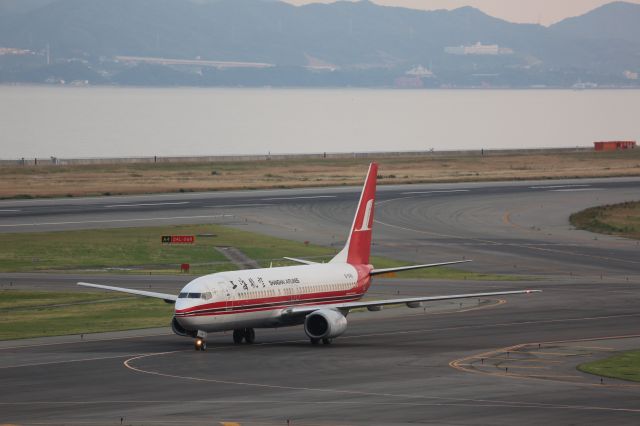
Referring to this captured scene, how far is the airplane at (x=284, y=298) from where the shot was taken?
5862 centimetres

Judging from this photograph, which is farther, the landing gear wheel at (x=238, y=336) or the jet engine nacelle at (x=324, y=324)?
the landing gear wheel at (x=238, y=336)

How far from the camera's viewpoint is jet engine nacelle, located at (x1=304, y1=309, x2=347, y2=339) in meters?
61.6

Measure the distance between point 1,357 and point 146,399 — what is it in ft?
47.4

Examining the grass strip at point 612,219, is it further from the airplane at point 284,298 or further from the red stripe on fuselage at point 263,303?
the red stripe on fuselage at point 263,303

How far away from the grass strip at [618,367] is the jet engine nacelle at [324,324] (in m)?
12.7

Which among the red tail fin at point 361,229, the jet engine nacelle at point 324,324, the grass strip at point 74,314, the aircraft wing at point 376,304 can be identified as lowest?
the grass strip at point 74,314

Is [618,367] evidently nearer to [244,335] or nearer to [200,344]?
[244,335]

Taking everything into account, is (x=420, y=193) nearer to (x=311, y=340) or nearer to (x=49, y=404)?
(x=311, y=340)

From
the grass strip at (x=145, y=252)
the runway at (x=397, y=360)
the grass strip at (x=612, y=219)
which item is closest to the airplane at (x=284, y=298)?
the runway at (x=397, y=360)

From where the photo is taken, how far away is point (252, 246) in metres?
107

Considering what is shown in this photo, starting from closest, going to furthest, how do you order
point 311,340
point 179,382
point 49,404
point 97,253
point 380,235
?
point 49,404
point 179,382
point 311,340
point 97,253
point 380,235

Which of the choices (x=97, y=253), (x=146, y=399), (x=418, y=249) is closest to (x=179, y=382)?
(x=146, y=399)

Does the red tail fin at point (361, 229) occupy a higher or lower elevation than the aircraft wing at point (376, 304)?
higher

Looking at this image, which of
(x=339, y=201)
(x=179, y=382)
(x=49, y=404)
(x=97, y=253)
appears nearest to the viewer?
(x=49, y=404)
